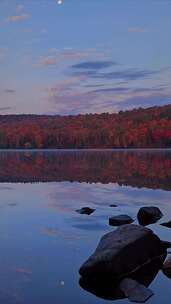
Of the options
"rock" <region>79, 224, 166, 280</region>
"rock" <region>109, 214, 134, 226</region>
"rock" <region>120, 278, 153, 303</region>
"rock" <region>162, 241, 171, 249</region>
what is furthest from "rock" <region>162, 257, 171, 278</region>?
"rock" <region>109, 214, 134, 226</region>

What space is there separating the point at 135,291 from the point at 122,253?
1.38 metres

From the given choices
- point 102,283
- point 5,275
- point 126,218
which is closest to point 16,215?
point 126,218

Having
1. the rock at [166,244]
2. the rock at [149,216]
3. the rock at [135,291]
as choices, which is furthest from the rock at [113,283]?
the rock at [149,216]

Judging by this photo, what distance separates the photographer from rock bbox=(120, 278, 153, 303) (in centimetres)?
984

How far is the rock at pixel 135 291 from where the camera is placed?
984 cm

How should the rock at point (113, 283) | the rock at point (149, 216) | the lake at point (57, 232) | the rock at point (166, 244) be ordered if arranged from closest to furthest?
the rock at point (113, 283), the lake at point (57, 232), the rock at point (166, 244), the rock at point (149, 216)

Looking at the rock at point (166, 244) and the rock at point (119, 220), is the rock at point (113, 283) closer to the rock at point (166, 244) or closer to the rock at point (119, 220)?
the rock at point (166, 244)

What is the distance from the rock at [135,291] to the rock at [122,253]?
482 mm

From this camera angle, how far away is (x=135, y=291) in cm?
1020

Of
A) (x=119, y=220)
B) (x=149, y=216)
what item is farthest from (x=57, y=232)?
(x=149, y=216)

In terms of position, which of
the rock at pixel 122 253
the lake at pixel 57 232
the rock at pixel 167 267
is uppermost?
the rock at pixel 122 253

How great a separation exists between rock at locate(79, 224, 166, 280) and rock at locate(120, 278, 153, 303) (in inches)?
19.0

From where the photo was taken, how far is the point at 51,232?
56.9 feet

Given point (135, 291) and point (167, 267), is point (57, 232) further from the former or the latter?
point (135, 291)
